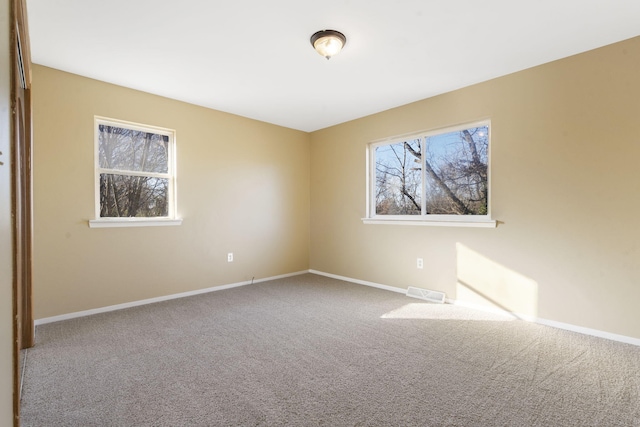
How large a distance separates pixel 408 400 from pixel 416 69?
2783 millimetres

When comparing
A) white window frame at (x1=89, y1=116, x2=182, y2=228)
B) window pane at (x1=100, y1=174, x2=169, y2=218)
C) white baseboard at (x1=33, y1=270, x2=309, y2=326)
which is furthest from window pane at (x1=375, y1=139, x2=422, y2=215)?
window pane at (x1=100, y1=174, x2=169, y2=218)

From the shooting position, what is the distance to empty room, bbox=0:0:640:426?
1829 mm

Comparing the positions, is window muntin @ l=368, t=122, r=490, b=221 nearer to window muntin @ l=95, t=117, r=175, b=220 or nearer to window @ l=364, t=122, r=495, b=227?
window @ l=364, t=122, r=495, b=227

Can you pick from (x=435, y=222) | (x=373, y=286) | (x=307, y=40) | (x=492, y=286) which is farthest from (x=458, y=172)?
(x=307, y=40)

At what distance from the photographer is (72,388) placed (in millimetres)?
1889

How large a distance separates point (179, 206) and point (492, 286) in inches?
145

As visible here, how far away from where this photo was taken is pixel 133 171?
356 centimetres

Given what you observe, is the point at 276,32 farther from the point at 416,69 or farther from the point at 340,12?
the point at 416,69

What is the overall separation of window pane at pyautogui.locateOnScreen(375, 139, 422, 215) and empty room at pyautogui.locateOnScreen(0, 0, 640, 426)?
0.04 metres

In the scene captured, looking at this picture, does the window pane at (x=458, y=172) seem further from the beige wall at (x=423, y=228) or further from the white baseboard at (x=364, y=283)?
the white baseboard at (x=364, y=283)

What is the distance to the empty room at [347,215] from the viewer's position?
72.0 inches

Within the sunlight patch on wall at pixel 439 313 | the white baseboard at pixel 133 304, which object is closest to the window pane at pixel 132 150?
the white baseboard at pixel 133 304

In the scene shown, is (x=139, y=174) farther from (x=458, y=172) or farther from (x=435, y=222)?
(x=458, y=172)

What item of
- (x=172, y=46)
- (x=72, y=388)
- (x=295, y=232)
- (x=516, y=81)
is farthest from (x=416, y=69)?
(x=72, y=388)
